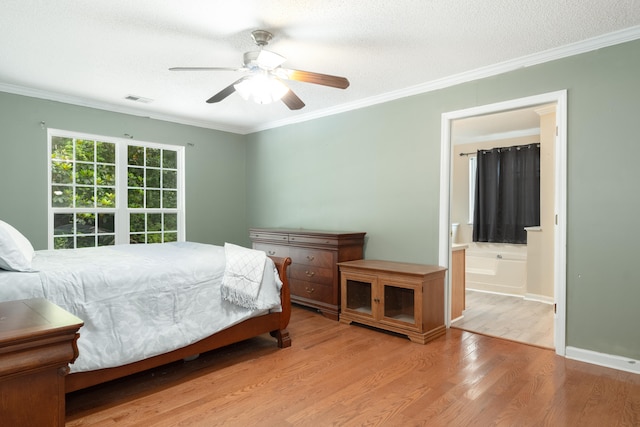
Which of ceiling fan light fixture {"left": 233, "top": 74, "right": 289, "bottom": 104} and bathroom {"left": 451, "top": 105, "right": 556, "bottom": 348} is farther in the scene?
bathroom {"left": 451, "top": 105, "right": 556, "bottom": 348}

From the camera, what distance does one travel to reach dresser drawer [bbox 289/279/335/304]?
405 centimetres

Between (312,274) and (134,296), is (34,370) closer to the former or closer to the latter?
(134,296)

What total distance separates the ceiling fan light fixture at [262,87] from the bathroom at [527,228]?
210 cm

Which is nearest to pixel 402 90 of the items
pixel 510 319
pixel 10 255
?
pixel 510 319

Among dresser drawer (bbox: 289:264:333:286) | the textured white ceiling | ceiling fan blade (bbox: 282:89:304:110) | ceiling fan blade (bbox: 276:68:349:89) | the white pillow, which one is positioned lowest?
dresser drawer (bbox: 289:264:333:286)

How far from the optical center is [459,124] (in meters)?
5.29

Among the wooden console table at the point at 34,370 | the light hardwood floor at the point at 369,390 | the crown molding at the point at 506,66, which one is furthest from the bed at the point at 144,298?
the crown molding at the point at 506,66

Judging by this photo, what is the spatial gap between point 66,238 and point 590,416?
497 centimetres

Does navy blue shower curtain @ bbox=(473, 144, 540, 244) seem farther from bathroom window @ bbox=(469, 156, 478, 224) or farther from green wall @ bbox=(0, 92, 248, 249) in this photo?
green wall @ bbox=(0, 92, 248, 249)

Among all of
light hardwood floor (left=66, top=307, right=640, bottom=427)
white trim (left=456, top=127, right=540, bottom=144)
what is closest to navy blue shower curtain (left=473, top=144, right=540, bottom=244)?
white trim (left=456, top=127, right=540, bottom=144)

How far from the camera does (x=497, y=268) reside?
557cm

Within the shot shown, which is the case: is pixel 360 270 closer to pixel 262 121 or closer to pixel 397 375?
pixel 397 375

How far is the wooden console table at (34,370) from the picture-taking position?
0.84 metres

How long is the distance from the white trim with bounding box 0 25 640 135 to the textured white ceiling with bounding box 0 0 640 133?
0.11ft
